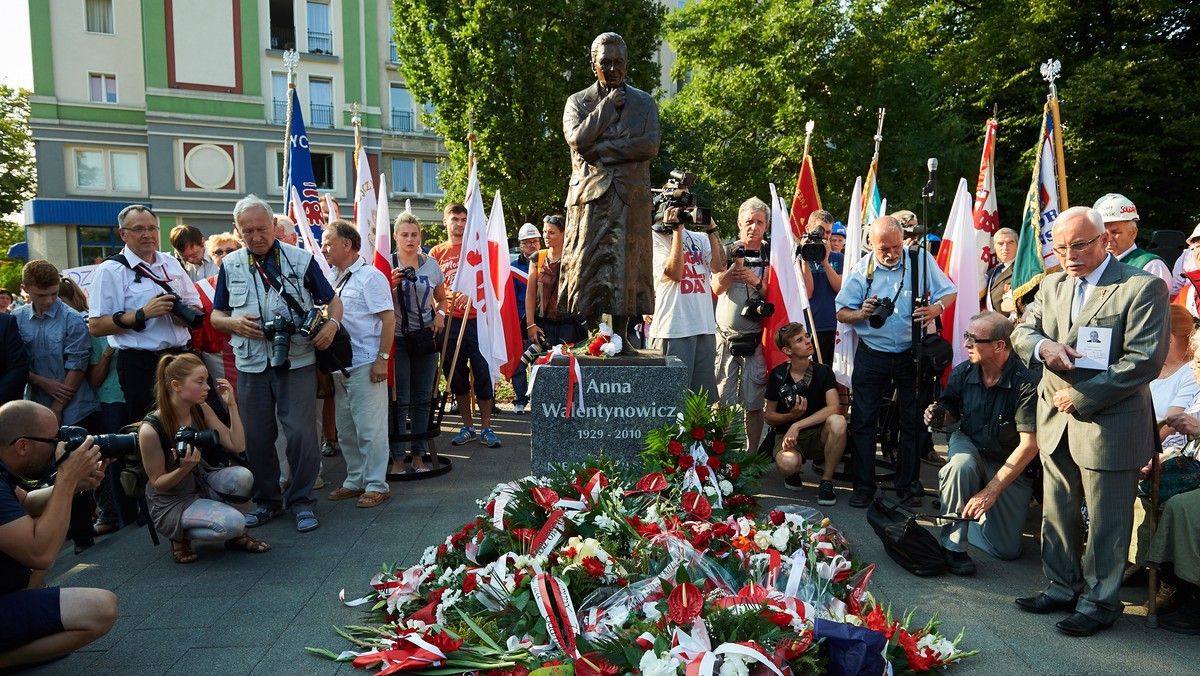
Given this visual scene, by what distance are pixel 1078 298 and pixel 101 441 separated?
4.62m

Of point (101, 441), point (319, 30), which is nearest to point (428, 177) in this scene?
point (319, 30)

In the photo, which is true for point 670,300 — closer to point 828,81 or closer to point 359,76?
point 828,81

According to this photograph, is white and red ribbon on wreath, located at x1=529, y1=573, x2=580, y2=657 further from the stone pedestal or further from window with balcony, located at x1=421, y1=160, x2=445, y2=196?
window with balcony, located at x1=421, y1=160, x2=445, y2=196

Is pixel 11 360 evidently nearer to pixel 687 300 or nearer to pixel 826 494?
pixel 687 300

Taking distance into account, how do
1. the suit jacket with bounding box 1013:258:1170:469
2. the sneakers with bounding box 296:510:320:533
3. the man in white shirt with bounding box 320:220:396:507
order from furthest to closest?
the man in white shirt with bounding box 320:220:396:507
the sneakers with bounding box 296:510:320:533
the suit jacket with bounding box 1013:258:1170:469

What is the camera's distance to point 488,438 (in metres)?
7.90

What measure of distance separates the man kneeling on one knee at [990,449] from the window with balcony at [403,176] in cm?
3332

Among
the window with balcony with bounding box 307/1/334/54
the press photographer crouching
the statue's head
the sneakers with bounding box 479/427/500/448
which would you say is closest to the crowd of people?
the press photographer crouching

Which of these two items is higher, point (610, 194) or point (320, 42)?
point (320, 42)

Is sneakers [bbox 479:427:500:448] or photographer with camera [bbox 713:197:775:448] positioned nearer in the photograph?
photographer with camera [bbox 713:197:775:448]

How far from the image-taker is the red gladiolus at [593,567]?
378cm

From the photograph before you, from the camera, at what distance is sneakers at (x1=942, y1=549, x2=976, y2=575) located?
4.60 metres

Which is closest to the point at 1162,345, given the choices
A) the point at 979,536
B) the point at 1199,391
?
the point at 1199,391

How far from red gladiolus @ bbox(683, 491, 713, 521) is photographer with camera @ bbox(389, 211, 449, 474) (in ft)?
9.95
